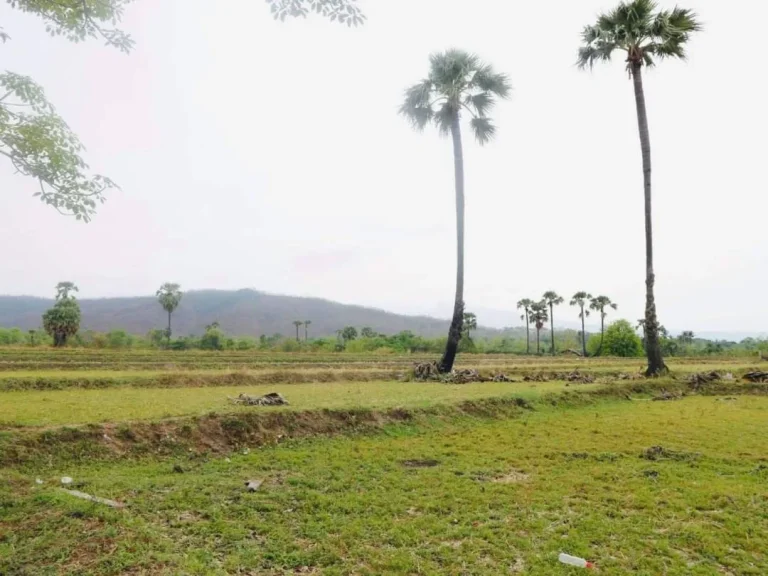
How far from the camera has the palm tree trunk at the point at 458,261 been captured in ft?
76.5

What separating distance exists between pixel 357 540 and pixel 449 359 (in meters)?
18.0

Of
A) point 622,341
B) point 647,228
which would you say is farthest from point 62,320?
point 622,341

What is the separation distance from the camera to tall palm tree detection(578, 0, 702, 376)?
2181 cm

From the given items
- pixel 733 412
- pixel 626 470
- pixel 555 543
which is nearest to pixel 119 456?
pixel 555 543

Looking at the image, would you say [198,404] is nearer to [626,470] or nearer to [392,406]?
[392,406]

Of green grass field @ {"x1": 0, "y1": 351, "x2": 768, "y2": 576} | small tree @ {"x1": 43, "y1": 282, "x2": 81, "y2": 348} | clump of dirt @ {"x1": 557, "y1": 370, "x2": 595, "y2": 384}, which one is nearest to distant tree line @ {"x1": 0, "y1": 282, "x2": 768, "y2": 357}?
→ small tree @ {"x1": 43, "y1": 282, "x2": 81, "y2": 348}

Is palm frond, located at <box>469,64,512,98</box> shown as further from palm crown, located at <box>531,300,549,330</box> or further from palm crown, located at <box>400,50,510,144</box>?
palm crown, located at <box>531,300,549,330</box>

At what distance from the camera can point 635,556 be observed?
5.17 metres

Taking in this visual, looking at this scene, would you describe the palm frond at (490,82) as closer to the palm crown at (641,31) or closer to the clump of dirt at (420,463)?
the palm crown at (641,31)

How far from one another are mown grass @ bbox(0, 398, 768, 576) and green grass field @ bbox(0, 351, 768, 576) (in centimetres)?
3

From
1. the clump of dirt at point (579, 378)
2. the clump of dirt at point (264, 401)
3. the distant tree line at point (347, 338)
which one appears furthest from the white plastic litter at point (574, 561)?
the distant tree line at point (347, 338)

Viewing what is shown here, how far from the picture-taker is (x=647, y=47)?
2252 cm

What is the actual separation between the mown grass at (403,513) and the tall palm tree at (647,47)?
12995mm

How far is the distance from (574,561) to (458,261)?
19053 millimetres
